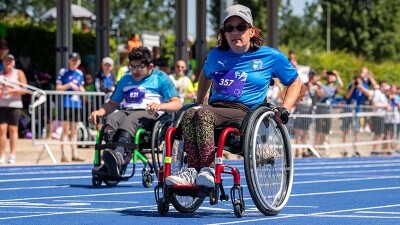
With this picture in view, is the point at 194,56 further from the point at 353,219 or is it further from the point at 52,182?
the point at 353,219

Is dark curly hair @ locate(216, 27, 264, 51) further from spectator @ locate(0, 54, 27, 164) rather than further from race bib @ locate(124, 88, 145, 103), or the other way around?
spectator @ locate(0, 54, 27, 164)

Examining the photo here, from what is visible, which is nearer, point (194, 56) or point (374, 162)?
point (374, 162)

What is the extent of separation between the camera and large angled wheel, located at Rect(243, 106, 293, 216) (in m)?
9.88

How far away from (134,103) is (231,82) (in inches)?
178

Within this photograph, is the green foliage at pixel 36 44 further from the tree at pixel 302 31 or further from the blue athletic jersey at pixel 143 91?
the tree at pixel 302 31

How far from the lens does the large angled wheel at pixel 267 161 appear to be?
9.88 metres

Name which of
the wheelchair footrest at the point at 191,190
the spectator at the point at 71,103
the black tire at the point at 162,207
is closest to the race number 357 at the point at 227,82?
the wheelchair footrest at the point at 191,190

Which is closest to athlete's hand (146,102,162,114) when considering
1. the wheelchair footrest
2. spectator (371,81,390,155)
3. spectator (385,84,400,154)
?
the wheelchair footrest

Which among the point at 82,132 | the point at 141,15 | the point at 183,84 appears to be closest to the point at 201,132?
the point at 82,132

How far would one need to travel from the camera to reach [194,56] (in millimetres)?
29312

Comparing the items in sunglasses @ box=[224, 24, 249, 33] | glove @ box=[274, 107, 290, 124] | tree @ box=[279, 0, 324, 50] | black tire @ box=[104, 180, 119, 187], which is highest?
tree @ box=[279, 0, 324, 50]

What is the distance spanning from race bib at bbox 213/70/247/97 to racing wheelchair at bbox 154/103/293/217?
28 cm

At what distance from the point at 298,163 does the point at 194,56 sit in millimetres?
8398

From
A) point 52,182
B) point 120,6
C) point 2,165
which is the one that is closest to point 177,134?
point 52,182
